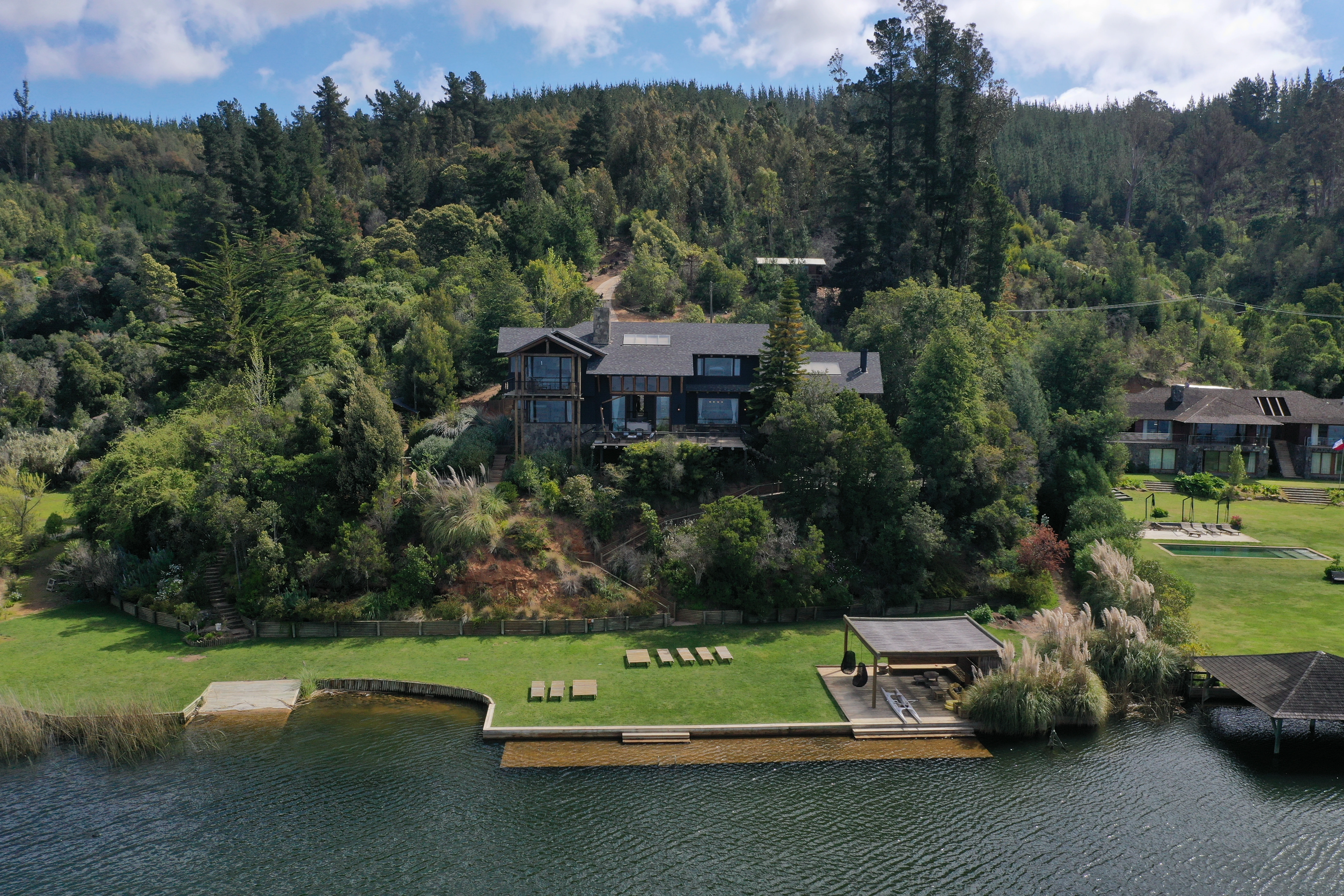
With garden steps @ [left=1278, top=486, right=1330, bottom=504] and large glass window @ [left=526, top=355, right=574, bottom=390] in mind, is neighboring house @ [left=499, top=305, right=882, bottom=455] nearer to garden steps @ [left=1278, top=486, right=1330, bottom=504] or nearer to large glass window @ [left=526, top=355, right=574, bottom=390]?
large glass window @ [left=526, top=355, right=574, bottom=390]

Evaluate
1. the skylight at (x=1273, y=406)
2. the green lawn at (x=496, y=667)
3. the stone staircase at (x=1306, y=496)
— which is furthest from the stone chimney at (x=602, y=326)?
the skylight at (x=1273, y=406)

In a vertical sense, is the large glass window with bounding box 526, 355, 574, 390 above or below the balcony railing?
above

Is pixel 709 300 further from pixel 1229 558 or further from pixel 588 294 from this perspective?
pixel 1229 558

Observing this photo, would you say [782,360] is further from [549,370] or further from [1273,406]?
[1273,406]

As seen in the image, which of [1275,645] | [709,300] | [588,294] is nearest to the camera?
[1275,645]

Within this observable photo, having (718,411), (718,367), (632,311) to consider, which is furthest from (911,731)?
(632,311)

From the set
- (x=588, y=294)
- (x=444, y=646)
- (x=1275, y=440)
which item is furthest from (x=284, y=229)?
(x=1275, y=440)

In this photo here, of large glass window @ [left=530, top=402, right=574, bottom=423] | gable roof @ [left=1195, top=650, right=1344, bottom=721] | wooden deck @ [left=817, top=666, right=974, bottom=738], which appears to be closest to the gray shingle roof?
large glass window @ [left=530, top=402, right=574, bottom=423]
